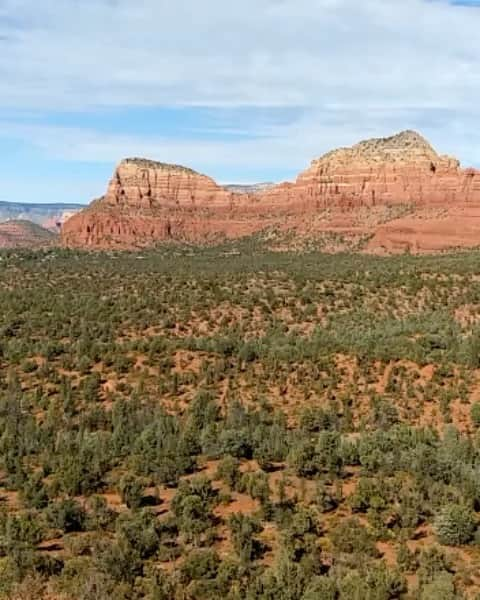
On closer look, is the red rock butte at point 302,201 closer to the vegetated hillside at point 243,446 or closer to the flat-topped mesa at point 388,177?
the flat-topped mesa at point 388,177

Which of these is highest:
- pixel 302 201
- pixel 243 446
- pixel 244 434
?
pixel 302 201

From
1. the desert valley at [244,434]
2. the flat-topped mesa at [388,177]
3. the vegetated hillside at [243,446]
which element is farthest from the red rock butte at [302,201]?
the vegetated hillside at [243,446]

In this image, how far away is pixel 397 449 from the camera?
24.0 m

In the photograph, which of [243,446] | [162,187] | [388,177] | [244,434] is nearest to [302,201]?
[388,177]

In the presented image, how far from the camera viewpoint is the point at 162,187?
148m

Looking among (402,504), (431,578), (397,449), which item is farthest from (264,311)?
(431,578)

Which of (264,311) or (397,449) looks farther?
(264,311)

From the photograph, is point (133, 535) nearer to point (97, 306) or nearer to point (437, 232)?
point (97, 306)

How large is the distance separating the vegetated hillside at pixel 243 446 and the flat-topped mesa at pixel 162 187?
93.1 m

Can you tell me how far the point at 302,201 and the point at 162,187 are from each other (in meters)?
31.3

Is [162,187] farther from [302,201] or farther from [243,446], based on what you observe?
[243,446]

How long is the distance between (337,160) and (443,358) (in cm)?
10489

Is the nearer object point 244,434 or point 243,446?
point 243,446

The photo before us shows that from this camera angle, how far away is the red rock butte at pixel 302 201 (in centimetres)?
11562
